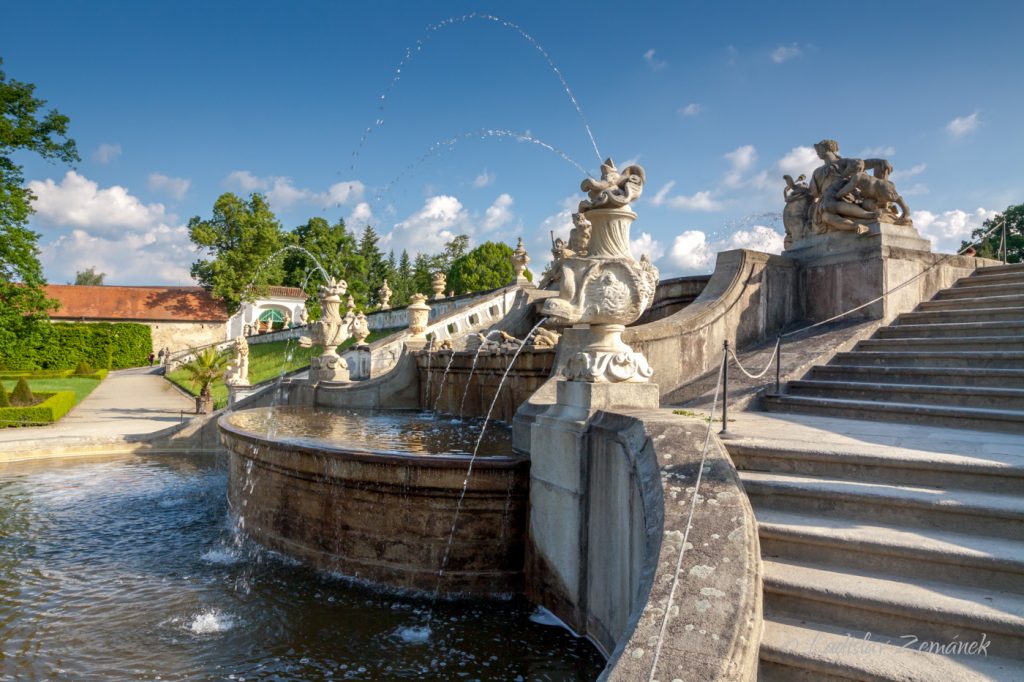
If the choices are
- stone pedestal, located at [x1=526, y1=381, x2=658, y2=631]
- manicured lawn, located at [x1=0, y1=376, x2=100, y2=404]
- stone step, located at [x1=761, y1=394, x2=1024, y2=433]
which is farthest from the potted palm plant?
stone step, located at [x1=761, y1=394, x2=1024, y2=433]

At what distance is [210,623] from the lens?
5852 millimetres

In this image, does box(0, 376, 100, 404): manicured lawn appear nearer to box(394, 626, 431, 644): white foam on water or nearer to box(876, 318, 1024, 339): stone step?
box(394, 626, 431, 644): white foam on water

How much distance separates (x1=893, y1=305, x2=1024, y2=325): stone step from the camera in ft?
27.5

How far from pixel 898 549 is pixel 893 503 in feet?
1.60

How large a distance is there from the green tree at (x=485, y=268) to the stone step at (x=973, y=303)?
192 ft

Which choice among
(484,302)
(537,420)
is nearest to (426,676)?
(537,420)

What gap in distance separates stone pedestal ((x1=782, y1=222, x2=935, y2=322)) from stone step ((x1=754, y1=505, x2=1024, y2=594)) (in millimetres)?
6364

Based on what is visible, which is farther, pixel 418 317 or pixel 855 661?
pixel 418 317

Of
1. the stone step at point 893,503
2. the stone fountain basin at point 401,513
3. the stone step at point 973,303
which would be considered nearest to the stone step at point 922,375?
the stone step at point 973,303

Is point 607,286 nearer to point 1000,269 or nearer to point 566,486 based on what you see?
point 566,486

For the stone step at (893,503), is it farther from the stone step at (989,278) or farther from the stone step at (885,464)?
the stone step at (989,278)

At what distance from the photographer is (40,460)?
15.2 m

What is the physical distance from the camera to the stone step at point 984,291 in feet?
29.9

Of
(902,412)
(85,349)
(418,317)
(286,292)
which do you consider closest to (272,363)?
(418,317)
